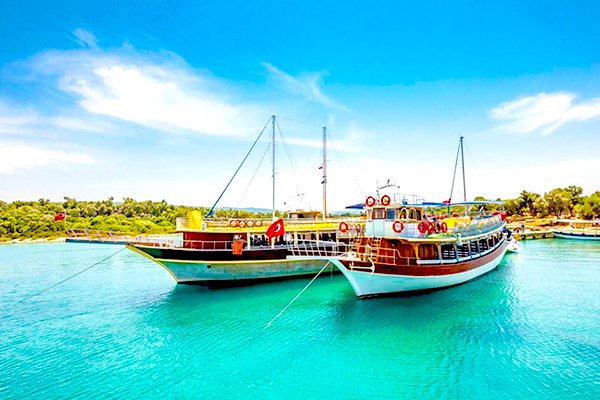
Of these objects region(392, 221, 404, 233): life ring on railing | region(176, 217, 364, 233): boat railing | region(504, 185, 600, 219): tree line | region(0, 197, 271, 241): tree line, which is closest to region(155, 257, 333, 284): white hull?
region(176, 217, 364, 233): boat railing

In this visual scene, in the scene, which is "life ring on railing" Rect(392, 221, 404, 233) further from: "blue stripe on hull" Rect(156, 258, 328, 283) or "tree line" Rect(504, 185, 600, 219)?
"tree line" Rect(504, 185, 600, 219)

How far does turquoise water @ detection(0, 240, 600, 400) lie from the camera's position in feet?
34.1

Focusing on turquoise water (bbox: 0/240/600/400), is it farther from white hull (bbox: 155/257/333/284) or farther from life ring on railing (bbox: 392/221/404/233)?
life ring on railing (bbox: 392/221/404/233)

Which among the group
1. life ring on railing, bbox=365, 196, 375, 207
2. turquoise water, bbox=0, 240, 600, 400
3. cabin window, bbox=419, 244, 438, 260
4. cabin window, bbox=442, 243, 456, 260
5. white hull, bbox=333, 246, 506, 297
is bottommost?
turquoise water, bbox=0, 240, 600, 400

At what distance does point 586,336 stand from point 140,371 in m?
18.5

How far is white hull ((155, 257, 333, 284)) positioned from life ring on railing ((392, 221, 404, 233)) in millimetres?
6021

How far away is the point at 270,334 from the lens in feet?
47.6

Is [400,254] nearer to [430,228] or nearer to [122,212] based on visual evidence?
[430,228]

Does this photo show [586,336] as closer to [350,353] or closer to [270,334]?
[350,353]

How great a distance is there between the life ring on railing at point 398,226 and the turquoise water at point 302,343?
160 inches

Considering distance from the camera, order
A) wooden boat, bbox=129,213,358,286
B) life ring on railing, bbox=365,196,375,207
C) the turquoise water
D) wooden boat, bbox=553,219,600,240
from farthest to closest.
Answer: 1. wooden boat, bbox=553,219,600,240
2. wooden boat, bbox=129,213,358,286
3. life ring on railing, bbox=365,196,375,207
4. the turquoise water

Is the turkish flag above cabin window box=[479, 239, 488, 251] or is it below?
above

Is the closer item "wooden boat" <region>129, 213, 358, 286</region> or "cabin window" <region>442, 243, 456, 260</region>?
"wooden boat" <region>129, 213, 358, 286</region>

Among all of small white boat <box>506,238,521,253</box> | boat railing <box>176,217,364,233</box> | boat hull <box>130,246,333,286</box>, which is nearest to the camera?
boat hull <box>130,246,333,286</box>
